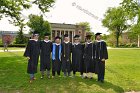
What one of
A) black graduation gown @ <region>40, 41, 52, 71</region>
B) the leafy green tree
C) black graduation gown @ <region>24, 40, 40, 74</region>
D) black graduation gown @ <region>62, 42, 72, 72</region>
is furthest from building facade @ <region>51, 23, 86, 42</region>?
black graduation gown @ <region>24, 40, 40, 74</region>

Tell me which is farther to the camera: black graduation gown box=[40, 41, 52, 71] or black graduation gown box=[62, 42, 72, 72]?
black graduation gown box=[62, 42, 72, 72]

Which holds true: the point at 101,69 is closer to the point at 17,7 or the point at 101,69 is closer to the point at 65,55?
the point at 65,55

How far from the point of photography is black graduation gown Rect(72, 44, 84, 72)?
12.3m

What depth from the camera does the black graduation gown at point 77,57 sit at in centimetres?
1230

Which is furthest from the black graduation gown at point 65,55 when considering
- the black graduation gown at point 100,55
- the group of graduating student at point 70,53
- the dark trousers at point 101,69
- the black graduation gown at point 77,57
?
the dark trousers at point 101,69

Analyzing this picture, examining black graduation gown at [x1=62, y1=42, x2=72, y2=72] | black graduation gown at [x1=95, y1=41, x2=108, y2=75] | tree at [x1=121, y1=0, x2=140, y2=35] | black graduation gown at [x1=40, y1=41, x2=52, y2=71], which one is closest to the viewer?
black graduation gown at [x1=95, y1=41, x2=108, y2=75]

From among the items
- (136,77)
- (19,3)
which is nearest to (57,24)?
(19,3)

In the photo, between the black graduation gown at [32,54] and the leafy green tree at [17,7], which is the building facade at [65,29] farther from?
the black graduation gown at [32,54]

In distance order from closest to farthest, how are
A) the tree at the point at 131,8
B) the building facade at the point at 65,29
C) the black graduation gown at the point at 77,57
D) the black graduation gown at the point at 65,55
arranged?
the black graduation gown at the point at 65,55
the black graduation gown at the point at 77,57
the tree at the point at 131,8
the building facade at the point at 65,29

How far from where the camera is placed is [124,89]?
10812 mm

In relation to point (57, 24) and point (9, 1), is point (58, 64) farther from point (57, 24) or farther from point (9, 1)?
point (57, 24)

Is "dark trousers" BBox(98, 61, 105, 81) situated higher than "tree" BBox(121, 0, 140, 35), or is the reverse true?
"tree" BBox(121, 0, 140, 35)

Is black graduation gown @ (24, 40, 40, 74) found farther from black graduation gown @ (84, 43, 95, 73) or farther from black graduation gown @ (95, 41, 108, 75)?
black graduation gown @ (95, 41, 108, 75)

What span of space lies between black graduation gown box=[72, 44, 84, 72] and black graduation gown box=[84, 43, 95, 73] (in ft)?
0.72
